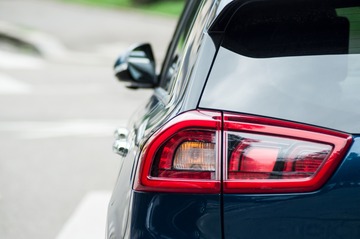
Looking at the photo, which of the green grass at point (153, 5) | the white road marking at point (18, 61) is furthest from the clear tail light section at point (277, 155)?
the green grass at point (153, 5)

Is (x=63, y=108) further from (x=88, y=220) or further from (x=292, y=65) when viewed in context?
(x=292, y=65)

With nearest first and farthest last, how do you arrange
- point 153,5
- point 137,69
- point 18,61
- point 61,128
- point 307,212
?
point 307,212 → point 137,69 → point 61,128 → point 18,61 → point 153,5

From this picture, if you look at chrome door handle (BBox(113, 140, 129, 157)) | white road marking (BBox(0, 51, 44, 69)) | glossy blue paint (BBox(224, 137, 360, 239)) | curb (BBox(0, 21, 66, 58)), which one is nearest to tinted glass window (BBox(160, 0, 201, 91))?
chrome door handle (BBox(113, 140, 129, 157))

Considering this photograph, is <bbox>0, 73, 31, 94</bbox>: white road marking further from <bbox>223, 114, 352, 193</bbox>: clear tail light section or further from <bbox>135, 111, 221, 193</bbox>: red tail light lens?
<bbox>223, 114, 352, 193</bbox>: clear tail light section

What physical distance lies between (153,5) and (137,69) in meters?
22.4

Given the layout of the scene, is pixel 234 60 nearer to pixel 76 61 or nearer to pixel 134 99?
pixel 134 99

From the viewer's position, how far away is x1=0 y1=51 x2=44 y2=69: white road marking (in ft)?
54.2

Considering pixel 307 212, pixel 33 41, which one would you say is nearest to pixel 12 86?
pixel 33 41

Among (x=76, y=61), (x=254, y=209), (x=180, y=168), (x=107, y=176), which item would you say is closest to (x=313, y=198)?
(x=254, y=209)

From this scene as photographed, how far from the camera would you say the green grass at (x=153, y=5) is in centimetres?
2456

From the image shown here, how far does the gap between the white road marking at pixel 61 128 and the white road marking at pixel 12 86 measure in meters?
2.80

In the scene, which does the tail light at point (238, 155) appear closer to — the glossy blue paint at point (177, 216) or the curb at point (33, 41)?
the glossy blue paint at point (177, 216)

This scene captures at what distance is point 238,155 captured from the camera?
94.3 inches

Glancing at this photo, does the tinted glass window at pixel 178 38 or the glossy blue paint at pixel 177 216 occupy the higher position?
the tinted glass window at pixel 178 38
